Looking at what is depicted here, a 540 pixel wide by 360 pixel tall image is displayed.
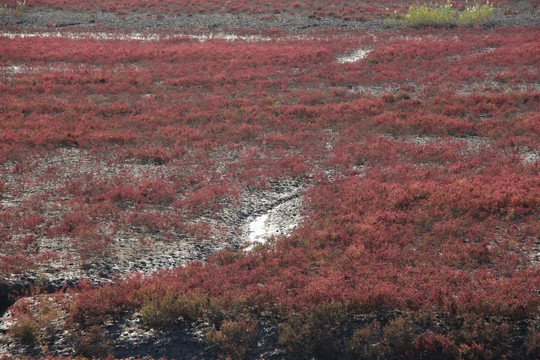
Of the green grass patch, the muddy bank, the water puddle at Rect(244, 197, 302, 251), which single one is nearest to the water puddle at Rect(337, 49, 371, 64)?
the muddy bank

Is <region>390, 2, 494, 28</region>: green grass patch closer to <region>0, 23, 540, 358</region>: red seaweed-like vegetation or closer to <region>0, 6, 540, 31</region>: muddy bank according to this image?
<region>0, 6, 540, 31</region>: muddy bank

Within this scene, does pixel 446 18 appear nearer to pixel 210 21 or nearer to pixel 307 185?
pixel 210 21

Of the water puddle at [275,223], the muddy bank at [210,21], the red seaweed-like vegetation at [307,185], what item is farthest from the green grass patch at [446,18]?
the water puddle at [275,223]

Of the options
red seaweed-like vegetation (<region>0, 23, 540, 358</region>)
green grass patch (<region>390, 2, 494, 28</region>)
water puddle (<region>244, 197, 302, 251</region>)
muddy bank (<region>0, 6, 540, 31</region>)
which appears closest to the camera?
red seaweed-like vegetation (<region>0, 23, 540, 358</region>)

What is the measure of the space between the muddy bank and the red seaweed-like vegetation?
1458 centimetres

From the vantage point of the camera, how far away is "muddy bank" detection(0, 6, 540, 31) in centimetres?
4466

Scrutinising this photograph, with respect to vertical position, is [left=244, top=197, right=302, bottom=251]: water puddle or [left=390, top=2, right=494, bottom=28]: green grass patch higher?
[left=390, top=2, right=494, bottom=28]: green grass patch

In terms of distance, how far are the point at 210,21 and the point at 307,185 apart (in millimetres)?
38586

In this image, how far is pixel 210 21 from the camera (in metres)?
49.1

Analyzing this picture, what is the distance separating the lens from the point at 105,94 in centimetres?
2598

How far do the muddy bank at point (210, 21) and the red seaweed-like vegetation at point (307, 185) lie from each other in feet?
47.8

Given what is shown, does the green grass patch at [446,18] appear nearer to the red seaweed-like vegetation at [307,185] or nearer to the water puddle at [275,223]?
the red seaweed-like vegetation at [307,185]

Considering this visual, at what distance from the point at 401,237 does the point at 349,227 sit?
4.73ft

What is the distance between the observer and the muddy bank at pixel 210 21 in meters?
44.7
